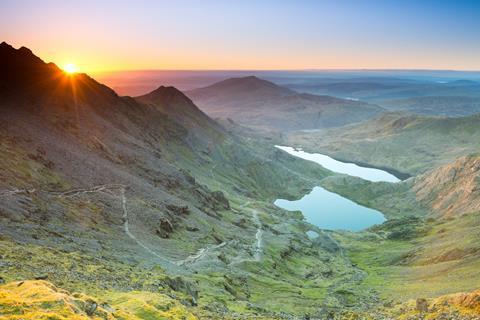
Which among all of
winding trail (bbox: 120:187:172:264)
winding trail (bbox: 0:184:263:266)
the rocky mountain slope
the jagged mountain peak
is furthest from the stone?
the jagged mountain peak

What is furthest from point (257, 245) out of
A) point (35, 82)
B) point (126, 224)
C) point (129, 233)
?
point (35, 82)

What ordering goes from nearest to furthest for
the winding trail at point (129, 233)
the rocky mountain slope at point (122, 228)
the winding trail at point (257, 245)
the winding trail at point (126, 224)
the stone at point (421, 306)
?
the rocky mountain slope at point (122, 228) → the stone at point (421, 306) → the winding trail at point (126, 224) → the winding trail at point (129, 233) → the winding trail at point (257, 245)

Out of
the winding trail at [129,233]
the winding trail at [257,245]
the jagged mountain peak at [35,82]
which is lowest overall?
the winding trail at [257,245]

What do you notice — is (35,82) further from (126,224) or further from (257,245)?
(257,245)

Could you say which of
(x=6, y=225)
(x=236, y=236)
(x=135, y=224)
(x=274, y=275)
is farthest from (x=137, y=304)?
(x=236, y=236)

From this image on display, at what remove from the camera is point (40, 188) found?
10138 cm

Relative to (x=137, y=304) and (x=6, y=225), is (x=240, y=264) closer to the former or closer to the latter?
(x=6, y=225)

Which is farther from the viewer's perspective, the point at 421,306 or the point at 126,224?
the point at 126,224

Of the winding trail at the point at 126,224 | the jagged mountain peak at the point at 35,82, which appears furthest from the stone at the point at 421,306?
the jagged mountain peak at the point at 35,82

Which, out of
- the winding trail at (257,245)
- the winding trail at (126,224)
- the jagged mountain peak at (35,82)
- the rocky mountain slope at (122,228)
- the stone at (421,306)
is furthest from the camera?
the jagged mountain peak at (35,82)

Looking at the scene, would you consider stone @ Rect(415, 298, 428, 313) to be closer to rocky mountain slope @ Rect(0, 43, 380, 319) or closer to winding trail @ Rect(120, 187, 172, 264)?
rocky mountain slope @ Rect(0, 43, 380, 319)

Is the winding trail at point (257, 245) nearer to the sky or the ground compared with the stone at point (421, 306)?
nearer to the ground

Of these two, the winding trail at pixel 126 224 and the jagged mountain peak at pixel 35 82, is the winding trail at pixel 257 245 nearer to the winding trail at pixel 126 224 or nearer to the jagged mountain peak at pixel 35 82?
the winding trail at pixel 126 224

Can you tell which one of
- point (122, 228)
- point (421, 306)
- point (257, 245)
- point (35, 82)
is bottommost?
point (257, 245)
